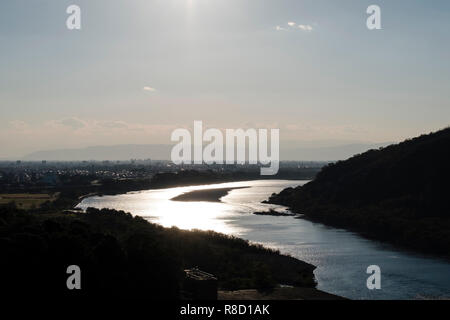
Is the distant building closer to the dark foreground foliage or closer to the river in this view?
the dark foreground foliage

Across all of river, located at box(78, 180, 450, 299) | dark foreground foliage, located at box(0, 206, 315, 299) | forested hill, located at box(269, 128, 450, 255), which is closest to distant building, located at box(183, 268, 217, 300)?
dark foreground foliage, located at box(0, 206, 315, 299)

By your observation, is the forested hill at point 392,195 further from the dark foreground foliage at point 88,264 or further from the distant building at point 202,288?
the dark foreground foliage at point 88,264

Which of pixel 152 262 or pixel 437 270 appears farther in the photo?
pixel 437 270

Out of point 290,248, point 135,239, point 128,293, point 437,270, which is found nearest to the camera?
point 128,293

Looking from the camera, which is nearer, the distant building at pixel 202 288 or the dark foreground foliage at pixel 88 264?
the dark foreground foliage at pixel 88 264

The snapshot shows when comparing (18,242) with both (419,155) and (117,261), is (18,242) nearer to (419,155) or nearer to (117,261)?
(117,261)

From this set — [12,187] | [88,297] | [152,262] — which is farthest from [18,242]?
[12,187]

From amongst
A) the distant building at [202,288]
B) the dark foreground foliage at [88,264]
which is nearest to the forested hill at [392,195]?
the distant building at [202,288]
